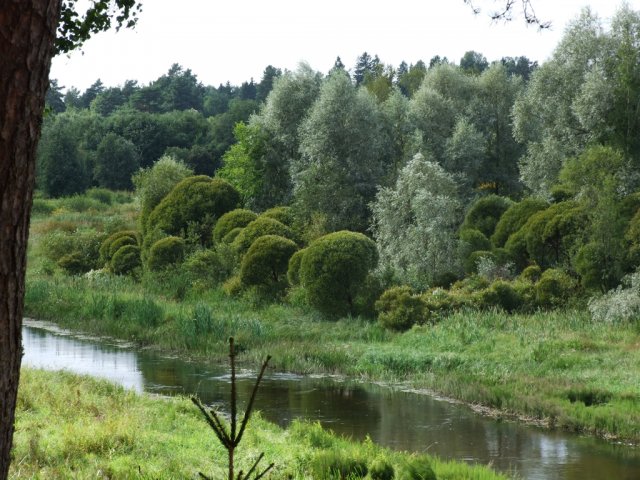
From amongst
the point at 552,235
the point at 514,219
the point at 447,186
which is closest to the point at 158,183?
the point at 447,186

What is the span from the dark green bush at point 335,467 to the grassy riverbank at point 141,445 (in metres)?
0.02

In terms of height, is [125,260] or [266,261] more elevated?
[266,261]

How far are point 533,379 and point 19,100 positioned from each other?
16.0 m

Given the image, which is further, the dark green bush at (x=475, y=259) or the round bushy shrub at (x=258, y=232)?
the round bushy shrub at (x=258, y=232)

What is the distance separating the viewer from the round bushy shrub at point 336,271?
945 inches

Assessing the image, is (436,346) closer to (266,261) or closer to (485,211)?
(266,261)

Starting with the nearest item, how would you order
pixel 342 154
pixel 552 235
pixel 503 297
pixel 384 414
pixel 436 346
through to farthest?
pixel 384 414, pixel 436 346, pixel 503 297, pixel 552 235, pixel 342 154

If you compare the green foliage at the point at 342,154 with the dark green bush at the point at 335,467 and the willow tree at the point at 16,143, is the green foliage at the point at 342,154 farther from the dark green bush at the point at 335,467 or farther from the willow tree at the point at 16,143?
the willow tree at the point at 16,143

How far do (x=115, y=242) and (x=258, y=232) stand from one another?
357 inches

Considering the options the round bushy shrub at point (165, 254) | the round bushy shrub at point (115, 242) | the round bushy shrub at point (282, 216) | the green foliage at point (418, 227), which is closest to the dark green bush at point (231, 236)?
the round bushy shrub at point (282, 216)

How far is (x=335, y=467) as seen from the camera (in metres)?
9.67

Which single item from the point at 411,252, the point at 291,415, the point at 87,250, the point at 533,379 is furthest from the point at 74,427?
the point at 87,250

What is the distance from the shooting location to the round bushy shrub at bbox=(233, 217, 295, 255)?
28875 mm

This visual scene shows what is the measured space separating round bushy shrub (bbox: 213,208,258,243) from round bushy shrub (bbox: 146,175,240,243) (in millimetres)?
1511
